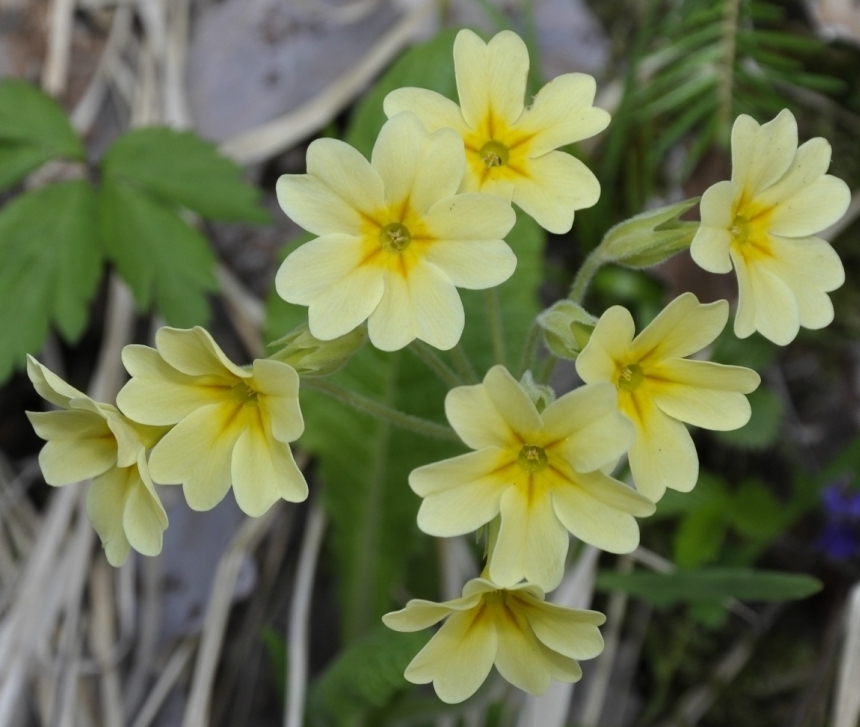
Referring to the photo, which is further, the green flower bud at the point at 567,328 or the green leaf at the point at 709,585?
the green leaf at the point at 709,585

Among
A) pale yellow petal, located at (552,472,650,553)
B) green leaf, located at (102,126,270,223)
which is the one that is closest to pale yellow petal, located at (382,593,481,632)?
pale yellow petal, located at (552,472,650,553)

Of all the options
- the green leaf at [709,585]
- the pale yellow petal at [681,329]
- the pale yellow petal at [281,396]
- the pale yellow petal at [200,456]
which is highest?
the pale yellow petal at [681,329]

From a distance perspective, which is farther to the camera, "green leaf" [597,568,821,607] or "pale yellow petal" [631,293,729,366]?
"green leaf" [597,568,821,607]

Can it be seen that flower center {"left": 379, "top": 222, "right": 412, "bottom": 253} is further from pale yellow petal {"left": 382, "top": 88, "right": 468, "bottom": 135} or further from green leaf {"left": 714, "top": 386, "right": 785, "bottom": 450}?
green leaf {"left": 714, "top": 386, "right": 785, "bottom": 450}

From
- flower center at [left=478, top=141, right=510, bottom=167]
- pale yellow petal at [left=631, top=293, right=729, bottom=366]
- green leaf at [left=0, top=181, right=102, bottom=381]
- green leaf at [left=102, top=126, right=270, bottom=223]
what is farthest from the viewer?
green leaf at [left=102, top=126, right=270, bottom=223]

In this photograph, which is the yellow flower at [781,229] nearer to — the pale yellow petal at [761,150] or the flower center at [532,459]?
the pale yellow petal at [761,150]

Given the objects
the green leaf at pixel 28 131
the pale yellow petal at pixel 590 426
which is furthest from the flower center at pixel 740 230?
the green leaf at pixel 28 131

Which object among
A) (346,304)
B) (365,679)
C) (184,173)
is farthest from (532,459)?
(184,173)
